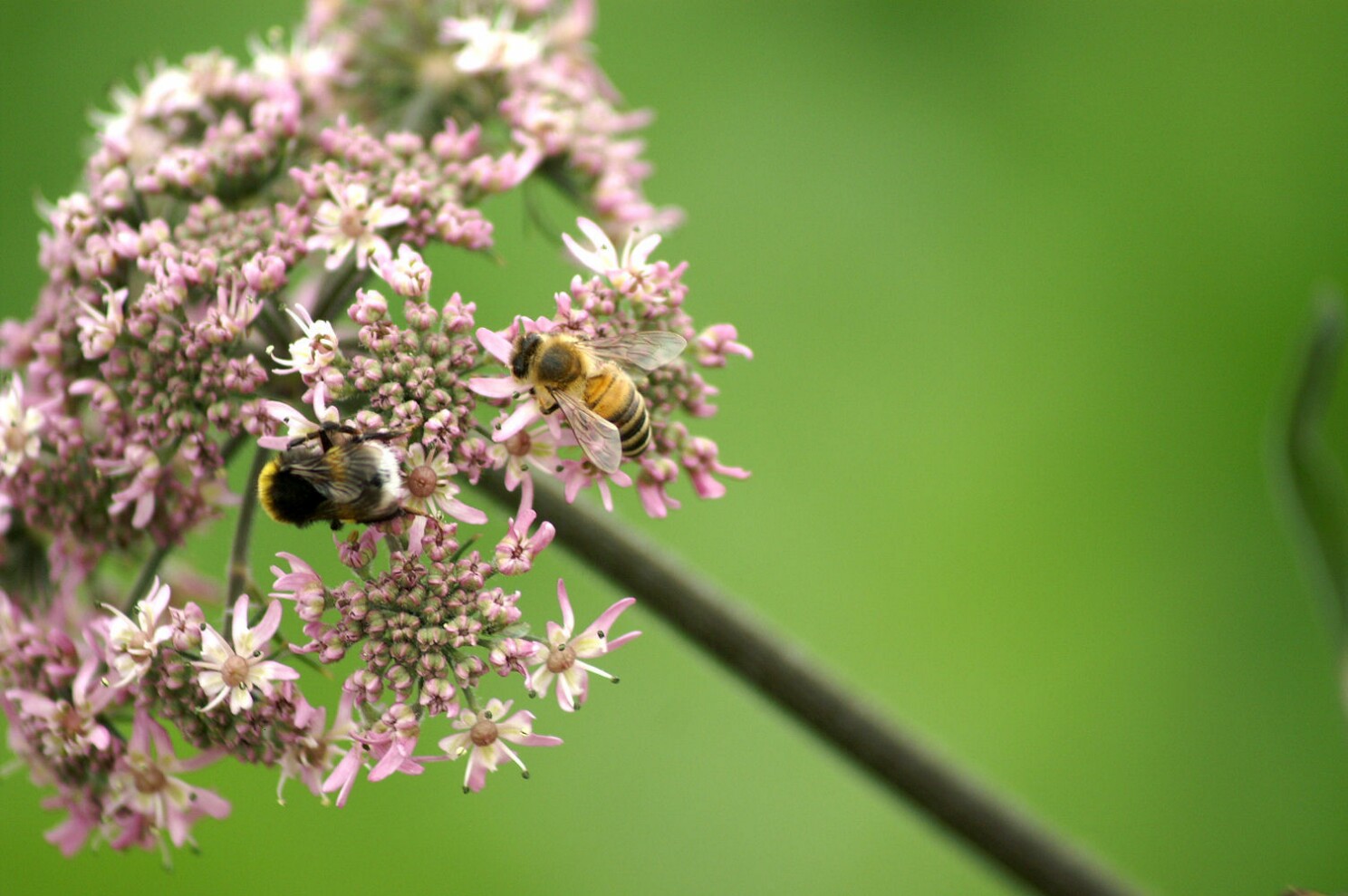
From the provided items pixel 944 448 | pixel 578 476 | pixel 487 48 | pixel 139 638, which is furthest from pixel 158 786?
pixel 944 448

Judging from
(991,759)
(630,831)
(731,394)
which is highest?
(731,394)

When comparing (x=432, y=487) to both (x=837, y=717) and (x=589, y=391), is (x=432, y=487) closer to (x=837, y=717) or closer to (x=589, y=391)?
(x=589, y=391)

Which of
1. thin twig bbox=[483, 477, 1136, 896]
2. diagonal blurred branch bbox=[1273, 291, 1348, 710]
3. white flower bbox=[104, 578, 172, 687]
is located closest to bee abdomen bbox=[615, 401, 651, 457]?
thin twig bbox=[483, 477, 1136, 896]

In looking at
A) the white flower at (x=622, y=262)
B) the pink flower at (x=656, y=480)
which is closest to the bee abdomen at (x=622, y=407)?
the pink flower at (x=656, y=480)

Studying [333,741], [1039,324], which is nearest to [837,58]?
[1039,324]

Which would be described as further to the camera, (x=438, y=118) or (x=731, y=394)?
(x=731, y=394)

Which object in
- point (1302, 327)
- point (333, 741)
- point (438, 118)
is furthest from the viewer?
point (1302, 327)

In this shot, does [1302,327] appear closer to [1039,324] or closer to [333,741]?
[1039,324]

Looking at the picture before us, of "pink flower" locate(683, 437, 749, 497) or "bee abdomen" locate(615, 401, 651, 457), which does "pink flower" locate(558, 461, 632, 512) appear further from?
"pink flower" locate(683, 437, 749, 497)

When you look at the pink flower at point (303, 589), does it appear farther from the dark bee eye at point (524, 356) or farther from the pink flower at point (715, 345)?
the pink flower at point (715, 345)
